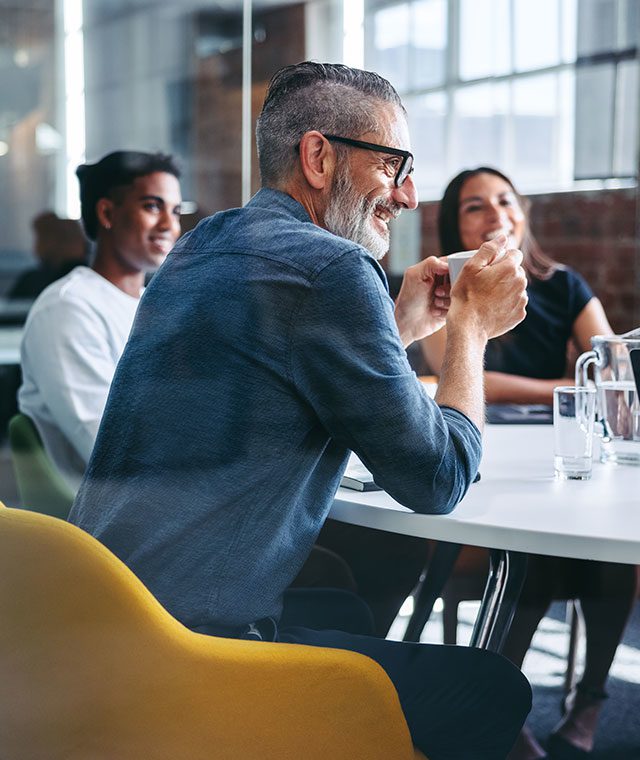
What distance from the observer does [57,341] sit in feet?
5.42

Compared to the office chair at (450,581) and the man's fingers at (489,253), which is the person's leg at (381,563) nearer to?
the office chair at (450,581)

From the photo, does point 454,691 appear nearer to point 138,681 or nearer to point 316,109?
point 138,681

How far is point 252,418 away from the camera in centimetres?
111

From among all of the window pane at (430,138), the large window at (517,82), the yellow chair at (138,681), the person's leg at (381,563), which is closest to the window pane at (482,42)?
the large window at (517,82)

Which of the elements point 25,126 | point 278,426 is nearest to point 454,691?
point 278,426

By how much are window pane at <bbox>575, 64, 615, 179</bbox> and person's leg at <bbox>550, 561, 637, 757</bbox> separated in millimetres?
1110

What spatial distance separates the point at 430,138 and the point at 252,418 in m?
0.89

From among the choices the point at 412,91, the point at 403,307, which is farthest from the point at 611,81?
the point at 403,307

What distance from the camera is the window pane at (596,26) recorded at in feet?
10.2

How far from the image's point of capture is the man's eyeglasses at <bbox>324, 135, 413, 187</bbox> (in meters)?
1.27

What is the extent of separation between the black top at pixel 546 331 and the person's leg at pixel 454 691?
84 centimetres

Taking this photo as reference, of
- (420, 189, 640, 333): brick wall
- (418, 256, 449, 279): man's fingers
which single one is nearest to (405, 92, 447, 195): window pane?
(418, 256, 449, 279): man's fingers

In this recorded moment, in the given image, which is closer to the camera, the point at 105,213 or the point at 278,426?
the point at 278,426

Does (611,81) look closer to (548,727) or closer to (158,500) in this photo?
(548,727)
